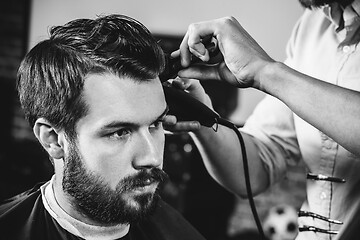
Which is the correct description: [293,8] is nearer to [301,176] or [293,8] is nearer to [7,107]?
[301,176]

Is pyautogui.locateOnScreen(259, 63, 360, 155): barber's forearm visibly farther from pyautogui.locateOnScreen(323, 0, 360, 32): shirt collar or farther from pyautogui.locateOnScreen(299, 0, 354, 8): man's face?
pyautogui.locateOnScreen(323, 0, 360, 32): shirt collar

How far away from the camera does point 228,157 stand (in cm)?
186

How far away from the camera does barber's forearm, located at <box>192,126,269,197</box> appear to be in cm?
183

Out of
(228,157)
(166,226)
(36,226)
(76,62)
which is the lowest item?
(166,226)

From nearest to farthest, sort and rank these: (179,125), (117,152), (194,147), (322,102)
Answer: (322,102)
(117,152)
(179,125)
(194,147)

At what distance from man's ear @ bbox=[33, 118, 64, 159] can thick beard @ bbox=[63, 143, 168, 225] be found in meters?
0.05

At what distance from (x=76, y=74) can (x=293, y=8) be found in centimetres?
331

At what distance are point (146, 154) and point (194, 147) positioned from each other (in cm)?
286

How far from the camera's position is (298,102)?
1346mm

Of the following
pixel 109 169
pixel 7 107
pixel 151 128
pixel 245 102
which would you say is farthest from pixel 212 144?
pixel 7 107

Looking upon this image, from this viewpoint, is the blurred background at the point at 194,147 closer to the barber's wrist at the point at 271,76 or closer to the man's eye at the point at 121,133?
the man's eye at the point at 121,133

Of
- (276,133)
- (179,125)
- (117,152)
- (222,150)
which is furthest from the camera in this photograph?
(276,133)

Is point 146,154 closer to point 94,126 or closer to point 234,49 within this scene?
point 94,126

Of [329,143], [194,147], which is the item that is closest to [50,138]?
[329,143]
